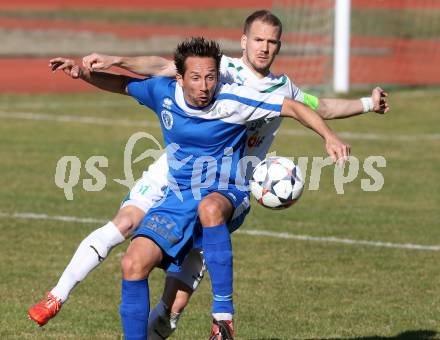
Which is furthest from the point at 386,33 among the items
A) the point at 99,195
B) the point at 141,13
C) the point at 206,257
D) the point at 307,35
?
the point at 206,257

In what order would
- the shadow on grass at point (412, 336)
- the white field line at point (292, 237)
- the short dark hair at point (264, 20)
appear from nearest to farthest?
the short dark hair at point (264, 20) < the shadow on grass at point (412, 336) < the white field line at point (292, 237)

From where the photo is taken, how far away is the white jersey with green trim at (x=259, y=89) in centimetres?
721

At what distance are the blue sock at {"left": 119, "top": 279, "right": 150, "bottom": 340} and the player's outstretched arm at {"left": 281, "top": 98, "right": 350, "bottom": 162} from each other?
1336mm

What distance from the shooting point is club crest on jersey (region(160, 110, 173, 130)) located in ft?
23.0

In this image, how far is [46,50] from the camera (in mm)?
29094

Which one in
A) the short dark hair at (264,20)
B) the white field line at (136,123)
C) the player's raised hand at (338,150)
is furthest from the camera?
the white field line at (136,123)

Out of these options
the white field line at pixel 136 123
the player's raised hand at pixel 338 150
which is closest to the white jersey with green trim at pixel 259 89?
the player's raised hand at pixel 338 150

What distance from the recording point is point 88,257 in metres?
7.01

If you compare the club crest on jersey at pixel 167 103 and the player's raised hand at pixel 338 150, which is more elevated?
the club crest on jersey at pixel 167 103

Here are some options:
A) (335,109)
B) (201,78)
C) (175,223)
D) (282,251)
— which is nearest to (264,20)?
(335,109)

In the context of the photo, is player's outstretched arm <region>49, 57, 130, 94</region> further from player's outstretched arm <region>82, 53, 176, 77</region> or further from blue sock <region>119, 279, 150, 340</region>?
blue sock <region>119, 279, 150, 340</region>

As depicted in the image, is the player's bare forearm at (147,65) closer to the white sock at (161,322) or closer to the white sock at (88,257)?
→ the white sock at (88,257)

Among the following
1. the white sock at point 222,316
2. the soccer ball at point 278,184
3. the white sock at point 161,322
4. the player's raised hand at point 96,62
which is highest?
the player's raised hand at point 96,62

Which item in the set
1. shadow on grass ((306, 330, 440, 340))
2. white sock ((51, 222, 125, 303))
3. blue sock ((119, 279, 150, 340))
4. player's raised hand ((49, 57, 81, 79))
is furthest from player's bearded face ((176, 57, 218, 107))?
shadow on grass ((306, 330, 440, 340))
